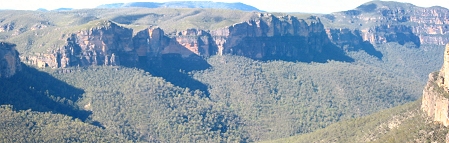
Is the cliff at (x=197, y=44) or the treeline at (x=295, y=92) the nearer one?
the treeline at (x=295, y=92)

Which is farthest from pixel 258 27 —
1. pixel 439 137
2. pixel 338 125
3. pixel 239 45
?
pixel 439 137

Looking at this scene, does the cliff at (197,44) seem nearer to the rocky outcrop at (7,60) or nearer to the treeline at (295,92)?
the treeline at (295,92)

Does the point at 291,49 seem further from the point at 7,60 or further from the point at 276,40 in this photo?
the point at 7,60

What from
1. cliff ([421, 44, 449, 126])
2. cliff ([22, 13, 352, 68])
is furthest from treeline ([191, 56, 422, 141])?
cliff ([421, 44, 449, 126])

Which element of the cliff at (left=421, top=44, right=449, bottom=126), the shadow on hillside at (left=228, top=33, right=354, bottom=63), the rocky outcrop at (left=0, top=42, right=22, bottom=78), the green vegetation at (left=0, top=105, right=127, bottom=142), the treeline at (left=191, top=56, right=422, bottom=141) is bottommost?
the treeline at (left=191, top=56, right=422, bottom=141)

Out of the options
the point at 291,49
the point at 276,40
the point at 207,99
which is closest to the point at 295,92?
the point at 207,99

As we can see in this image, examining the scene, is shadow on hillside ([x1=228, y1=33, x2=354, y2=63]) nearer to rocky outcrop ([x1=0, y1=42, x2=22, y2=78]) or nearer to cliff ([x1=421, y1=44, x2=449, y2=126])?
rocky outcrop ([x1=0, y1=42, x2=22, y2=78])

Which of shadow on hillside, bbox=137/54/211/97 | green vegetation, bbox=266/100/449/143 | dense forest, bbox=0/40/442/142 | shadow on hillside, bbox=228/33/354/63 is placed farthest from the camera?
shadow on hillside, bbox=228/33/354/63

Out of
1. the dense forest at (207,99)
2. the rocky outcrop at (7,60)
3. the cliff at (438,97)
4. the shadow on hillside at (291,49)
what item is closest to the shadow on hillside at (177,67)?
the dense forest at (207,99)
